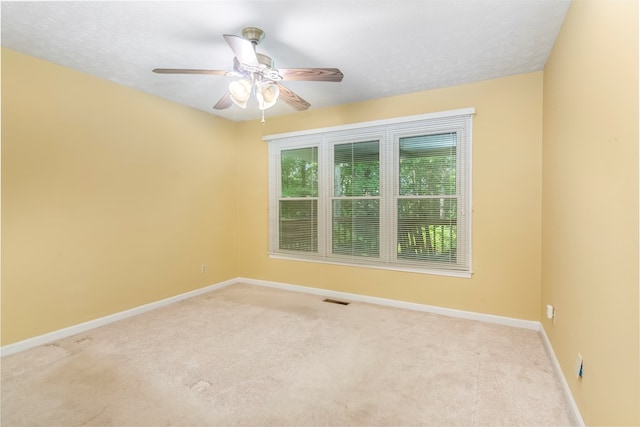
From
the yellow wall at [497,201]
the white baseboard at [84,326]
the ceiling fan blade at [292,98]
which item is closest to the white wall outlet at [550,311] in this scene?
the yellow wall at [497,201]

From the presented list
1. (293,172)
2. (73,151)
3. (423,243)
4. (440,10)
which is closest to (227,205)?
(293,172)

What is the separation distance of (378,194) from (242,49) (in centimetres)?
234

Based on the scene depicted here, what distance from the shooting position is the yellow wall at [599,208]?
1.15 meters

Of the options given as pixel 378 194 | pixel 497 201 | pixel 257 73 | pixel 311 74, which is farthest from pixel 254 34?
pixel 497 201

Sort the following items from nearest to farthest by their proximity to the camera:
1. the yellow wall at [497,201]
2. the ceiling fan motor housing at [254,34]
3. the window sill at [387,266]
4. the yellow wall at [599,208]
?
the yellow wall at [599,208] → the ceiling fan motor housing at [254,34] → the yellow wall at [497,201] → the window sill at [387,266]

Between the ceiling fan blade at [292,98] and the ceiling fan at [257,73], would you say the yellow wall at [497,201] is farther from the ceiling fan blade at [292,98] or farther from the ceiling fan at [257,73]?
the ceiling fan at [257,73]

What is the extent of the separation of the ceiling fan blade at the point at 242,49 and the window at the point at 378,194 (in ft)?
6.59

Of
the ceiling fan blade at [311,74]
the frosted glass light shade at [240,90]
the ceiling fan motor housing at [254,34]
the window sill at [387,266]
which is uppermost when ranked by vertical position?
the ceiling fan motor housing at [254,34]

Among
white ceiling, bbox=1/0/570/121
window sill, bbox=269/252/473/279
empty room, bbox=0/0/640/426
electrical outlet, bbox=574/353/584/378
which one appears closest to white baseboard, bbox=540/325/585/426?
empty room, bbox=0/0/640/426

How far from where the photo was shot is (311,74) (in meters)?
2.17

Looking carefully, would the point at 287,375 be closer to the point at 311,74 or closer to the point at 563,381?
the point at 563,381

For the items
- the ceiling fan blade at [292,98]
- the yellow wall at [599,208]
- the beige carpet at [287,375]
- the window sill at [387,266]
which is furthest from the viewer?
the window sill at [387,266]

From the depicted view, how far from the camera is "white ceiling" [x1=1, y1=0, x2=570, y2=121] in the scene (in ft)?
6.58

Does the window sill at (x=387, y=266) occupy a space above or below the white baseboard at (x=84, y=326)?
above
